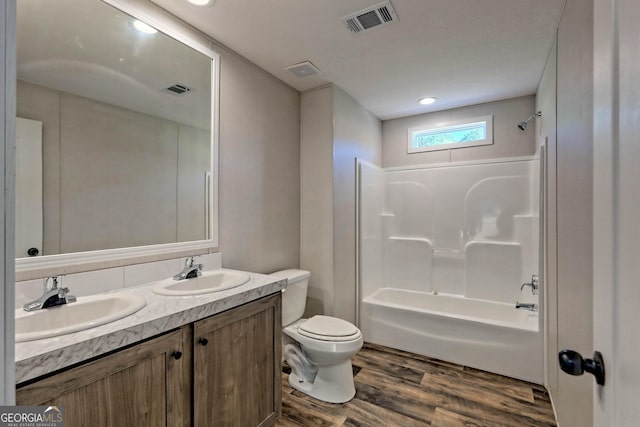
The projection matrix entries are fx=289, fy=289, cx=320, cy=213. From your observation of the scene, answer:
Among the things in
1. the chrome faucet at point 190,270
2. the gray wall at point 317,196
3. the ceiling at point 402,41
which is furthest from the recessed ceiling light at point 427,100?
the chrome faucet at point 190,270

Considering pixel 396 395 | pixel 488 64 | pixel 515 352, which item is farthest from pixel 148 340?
pixel 488 64

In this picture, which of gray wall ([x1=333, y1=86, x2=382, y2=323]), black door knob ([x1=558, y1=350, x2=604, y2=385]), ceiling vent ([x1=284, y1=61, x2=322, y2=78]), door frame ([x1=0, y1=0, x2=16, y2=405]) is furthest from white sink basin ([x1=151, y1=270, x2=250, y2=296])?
ceiling vent ([x1=284, y1=61, x2=322, y2=78])

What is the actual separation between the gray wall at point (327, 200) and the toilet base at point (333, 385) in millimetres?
607

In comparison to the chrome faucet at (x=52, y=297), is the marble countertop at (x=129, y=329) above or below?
below

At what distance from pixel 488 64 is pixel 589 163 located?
5.16 ft

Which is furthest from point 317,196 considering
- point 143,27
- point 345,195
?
point 143,27

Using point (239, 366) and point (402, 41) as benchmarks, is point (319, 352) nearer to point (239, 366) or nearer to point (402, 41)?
point (239, 366)

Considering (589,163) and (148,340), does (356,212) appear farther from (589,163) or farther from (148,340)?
(148,340)

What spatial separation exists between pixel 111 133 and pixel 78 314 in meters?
0.88

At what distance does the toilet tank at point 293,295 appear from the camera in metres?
2.28

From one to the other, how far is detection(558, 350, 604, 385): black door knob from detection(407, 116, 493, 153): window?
2.96 m

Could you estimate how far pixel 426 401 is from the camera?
79.0 inches

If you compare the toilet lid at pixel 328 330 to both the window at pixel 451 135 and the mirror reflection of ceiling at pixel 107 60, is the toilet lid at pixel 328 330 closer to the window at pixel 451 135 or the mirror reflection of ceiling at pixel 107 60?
the mirror reflection of ceiling at pixel 107 60

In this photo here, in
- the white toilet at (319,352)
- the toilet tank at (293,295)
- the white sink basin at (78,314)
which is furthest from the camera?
the toilet tank at (293,295)
